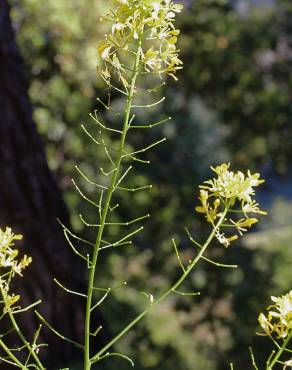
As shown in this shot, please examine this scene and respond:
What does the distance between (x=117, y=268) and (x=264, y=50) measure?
2.66 meters

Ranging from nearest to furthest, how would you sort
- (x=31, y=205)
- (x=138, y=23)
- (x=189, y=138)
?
(x=138, y=23) < (x=31, y=205) < (x=189, y=138)

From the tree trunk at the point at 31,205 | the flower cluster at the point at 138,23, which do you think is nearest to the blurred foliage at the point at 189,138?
the tree trunk at the point at 31,205

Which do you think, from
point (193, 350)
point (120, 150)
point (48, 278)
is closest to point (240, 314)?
point (193, 350)

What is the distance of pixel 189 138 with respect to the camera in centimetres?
877

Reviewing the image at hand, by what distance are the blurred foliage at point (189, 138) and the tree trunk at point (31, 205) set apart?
3372 millimetres

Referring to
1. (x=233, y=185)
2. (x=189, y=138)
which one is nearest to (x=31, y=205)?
(x=233, y=185)

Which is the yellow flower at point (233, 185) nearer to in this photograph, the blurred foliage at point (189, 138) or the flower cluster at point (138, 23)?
the flower cluster at point (138, 23)

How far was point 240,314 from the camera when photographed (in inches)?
286

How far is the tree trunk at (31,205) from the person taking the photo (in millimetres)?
3396

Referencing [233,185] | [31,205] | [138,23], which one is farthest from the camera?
[31,205]

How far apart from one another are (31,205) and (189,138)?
542 cm

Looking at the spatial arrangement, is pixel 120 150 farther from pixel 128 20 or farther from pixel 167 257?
→ pixel 167 257

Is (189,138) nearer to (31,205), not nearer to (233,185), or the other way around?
(31,205)

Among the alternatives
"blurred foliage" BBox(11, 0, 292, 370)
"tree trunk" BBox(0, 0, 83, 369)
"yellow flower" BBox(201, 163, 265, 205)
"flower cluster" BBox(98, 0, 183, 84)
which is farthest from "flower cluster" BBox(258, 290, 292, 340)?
"blurred foliage" BBox(11, 0, 292, 370)
